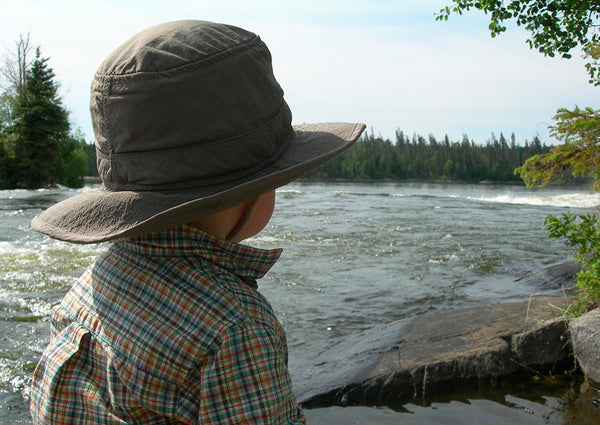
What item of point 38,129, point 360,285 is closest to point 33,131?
point 38,129

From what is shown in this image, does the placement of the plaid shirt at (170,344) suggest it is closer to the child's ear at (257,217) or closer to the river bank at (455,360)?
the child's ear at (257,217)

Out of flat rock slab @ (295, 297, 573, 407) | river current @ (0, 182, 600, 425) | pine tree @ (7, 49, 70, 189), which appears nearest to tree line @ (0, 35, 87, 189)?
pine tree @ (7, 49, 70, 189)

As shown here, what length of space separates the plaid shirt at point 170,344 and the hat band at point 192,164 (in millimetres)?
127

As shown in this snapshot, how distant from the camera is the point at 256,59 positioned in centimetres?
137

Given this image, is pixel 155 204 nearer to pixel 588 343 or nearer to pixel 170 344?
pixel 170 344

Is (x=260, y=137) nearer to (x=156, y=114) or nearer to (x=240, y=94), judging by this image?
(x=240, y=94)

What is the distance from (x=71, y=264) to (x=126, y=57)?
9.00 meters

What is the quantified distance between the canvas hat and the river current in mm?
2945

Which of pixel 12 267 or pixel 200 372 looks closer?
pixel 200 372

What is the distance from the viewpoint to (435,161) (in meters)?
109

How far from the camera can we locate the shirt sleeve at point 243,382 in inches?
43.8

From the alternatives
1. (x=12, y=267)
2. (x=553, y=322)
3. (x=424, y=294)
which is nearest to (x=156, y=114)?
(x=553, y=322)

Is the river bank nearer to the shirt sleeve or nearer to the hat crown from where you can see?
the shirt sleeve

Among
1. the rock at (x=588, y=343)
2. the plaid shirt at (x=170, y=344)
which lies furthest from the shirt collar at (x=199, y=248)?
the rock at (x=588, y=343)
